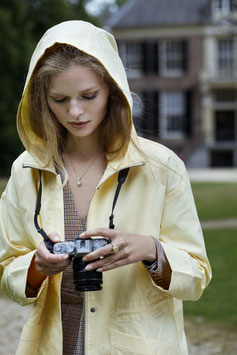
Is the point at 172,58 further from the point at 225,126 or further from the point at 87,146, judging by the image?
the point at 87,146

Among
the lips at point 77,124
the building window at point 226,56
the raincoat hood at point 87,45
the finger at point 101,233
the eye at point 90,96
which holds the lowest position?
the building window at point 226,56

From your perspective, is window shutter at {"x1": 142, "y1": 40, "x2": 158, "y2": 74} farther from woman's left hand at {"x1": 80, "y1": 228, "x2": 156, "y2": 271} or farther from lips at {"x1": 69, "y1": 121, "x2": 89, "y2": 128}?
woman's left hand at {"x1": 80, "y1": 228, "x2": 156, "y2": 271}

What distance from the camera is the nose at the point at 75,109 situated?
59.7 inches

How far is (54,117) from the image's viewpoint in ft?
5.56

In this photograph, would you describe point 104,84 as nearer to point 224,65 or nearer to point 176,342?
point 176,342

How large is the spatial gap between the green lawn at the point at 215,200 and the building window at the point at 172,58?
11.2 m

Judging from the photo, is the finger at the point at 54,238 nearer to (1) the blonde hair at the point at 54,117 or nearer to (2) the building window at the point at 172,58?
(1) the blonde hair at the point at 54,117

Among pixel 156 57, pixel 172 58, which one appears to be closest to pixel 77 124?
pixel 156 57

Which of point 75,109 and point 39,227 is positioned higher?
point 75,109

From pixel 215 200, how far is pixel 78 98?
11525 millimetres

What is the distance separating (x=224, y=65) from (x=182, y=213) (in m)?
25.9

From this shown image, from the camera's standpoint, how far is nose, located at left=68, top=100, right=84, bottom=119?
1.52 metres

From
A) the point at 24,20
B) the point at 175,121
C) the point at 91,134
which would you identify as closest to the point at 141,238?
the point at 91,134

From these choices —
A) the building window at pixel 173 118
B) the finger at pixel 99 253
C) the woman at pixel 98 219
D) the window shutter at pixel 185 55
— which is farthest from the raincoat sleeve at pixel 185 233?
the window shutter at pixel 185 55
